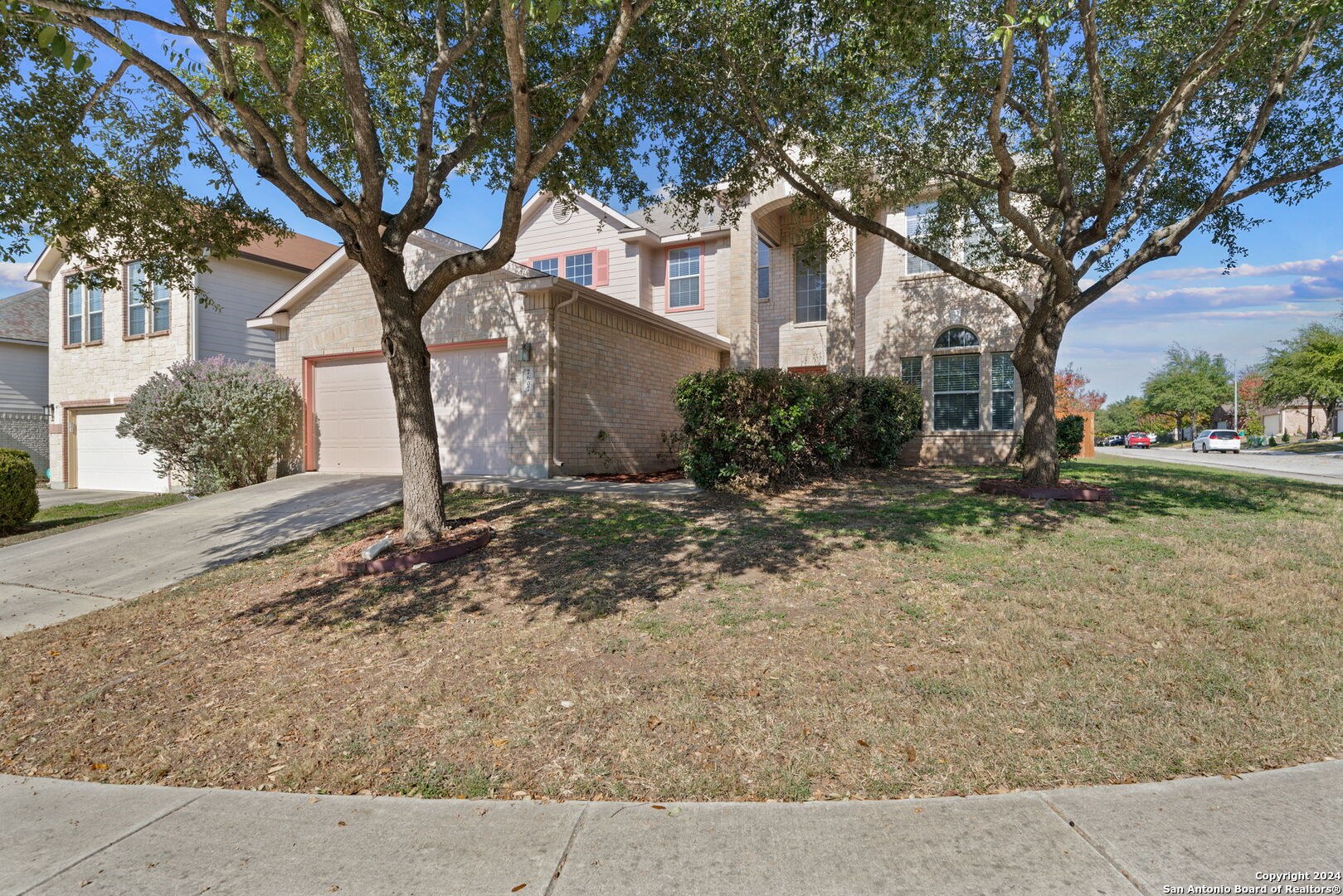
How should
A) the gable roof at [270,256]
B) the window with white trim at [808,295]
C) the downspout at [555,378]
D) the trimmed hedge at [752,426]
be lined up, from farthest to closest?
the window with white trim at [808,295]
the gable roof at [270,256]
the downspout at [555,378]
the trimmed hedge at [752,426]

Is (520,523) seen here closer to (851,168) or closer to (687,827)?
(687,827)

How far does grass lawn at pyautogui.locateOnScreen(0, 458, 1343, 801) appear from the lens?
3.01 m

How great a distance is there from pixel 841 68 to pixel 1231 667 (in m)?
7.41

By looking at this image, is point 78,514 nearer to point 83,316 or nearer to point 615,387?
point 83,316

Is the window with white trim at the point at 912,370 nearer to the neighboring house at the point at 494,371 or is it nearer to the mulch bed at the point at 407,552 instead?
the neighboring house at the point at 494,371

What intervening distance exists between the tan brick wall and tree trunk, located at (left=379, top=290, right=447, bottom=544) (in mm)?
4434

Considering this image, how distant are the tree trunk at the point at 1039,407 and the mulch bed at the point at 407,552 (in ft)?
25.0

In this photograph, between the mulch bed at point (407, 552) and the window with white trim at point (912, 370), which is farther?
the window with white trim at point (912, 370)

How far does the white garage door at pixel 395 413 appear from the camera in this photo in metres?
11.8

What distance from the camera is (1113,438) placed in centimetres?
7881

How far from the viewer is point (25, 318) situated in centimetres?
1973

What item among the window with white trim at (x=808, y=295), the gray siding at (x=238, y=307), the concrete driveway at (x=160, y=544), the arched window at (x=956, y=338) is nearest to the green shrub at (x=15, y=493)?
the concrete driveway at (x=160, y=544)

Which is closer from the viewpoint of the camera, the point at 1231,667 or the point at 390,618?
the point at 1231,667

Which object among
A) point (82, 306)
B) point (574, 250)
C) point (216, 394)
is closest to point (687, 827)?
point (216, 394)
